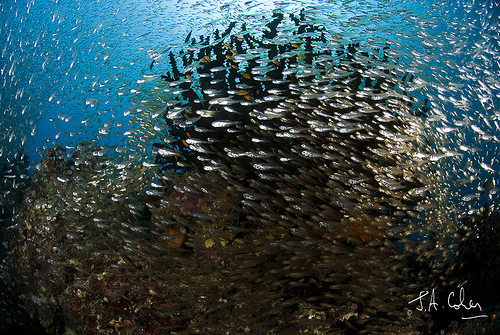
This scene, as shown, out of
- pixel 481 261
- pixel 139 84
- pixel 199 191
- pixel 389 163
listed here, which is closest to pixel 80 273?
pixel 199 191

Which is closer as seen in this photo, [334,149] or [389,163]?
[334,149]

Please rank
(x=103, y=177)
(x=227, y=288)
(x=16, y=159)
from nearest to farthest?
(x=227, y=288) → (x=103, y=177) → (x=16, y=159)

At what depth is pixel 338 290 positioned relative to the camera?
4090 millimetres

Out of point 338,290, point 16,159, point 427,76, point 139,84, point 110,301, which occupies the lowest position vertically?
point 16,159

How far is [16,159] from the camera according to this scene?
1417cm

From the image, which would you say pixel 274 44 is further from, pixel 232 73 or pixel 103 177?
pixel 103 177

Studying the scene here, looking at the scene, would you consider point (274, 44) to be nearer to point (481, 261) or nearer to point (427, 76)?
point (427, 76)

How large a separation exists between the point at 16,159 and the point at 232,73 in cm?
1528

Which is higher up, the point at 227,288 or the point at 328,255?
the point at 328,255

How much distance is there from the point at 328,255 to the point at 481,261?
3.19 meters

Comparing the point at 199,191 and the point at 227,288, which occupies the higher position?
the point at 199,191

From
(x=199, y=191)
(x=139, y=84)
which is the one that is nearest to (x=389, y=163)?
(x=199, y=191)

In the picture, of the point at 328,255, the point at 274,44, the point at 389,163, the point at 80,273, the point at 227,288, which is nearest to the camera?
the point at 328,255

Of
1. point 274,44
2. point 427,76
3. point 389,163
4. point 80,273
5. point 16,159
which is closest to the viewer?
point 389,163
